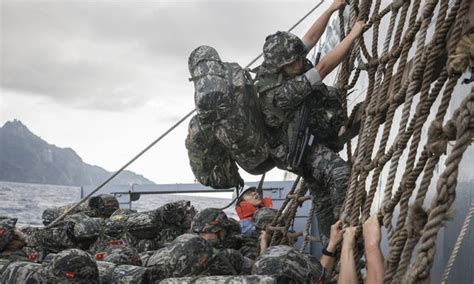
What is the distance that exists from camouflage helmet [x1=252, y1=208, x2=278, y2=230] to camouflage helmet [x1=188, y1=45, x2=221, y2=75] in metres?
3.38

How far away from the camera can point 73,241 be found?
320 inches

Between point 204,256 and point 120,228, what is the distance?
3658 mm

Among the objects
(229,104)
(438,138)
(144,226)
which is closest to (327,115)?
(229,104)

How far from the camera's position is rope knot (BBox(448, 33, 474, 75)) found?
11.3 ft

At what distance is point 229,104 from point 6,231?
325 cm

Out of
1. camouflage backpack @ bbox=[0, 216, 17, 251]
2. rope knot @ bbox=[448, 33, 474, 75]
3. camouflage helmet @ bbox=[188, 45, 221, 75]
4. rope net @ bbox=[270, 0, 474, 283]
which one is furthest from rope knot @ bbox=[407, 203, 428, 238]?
camouflage backpack @ bbox=[0, 216, 17, 251]

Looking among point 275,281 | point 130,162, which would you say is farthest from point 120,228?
point 275,281

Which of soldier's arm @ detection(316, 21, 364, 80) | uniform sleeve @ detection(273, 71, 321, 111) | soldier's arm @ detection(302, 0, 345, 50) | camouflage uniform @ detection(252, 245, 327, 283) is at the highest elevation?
soldier's arm @ detection(302, 0, 345, 50)

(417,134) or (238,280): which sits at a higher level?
(417,134)

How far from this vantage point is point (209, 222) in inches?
252

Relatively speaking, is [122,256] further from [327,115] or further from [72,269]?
Answer: [327,115]

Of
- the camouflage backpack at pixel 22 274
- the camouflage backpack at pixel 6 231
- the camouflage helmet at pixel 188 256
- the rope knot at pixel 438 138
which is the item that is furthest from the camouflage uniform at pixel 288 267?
the camouflage backpack at pixel 6 231

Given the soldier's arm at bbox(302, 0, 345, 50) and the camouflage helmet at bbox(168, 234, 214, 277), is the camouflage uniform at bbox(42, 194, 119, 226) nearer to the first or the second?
the camouflage helmet at bbox(168, 234, 214, 277)

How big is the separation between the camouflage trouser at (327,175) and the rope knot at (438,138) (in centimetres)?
159
